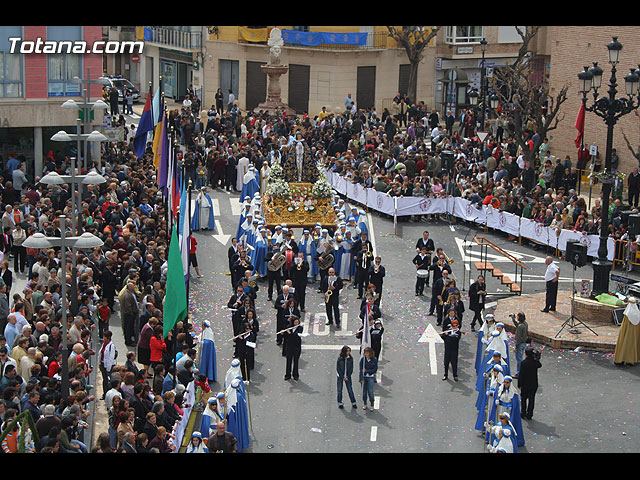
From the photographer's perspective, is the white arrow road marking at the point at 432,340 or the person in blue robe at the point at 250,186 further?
the person in blue robe at the point at 250,186

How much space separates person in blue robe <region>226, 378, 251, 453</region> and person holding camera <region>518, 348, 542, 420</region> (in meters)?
4.78

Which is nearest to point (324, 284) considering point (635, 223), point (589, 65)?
point (635, 223)

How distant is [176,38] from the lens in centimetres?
5541

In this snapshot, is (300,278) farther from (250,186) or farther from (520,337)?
(250,186)

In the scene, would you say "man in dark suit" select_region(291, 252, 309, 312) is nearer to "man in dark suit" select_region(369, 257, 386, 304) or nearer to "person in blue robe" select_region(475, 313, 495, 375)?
"man in dark suit" select_region(369, 257, 386, 304)

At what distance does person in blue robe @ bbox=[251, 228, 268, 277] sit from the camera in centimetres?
2484

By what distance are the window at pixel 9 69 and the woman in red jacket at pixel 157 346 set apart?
18.7 meters

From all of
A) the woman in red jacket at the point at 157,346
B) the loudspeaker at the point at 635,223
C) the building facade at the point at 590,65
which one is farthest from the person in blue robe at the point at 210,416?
the building facade at the point at 590,65

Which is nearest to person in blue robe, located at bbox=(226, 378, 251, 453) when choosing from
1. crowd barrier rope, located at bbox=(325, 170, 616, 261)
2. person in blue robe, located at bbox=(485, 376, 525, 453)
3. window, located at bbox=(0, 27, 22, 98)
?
person in blue robe, located at bbox=(485, 376, 525, 453)

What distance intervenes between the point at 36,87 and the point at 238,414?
72.4 ft

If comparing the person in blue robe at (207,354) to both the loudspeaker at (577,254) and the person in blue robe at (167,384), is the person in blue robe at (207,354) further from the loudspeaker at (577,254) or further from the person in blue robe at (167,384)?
the loudspeaker at (577,254)

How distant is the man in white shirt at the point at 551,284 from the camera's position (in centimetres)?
2155
